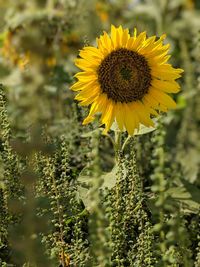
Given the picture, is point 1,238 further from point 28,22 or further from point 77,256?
point 28,22

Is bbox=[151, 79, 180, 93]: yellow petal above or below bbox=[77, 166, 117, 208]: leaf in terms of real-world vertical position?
above

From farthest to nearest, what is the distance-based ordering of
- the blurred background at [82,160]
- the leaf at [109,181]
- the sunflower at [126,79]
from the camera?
1. the sunflower at [126,79]
2. the leaf at [109,181]
3. the blurred background at [82,160]

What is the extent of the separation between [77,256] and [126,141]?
0.50 meters

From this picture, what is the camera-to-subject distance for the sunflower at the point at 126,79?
5.73 feet

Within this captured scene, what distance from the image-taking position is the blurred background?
1.14 metres

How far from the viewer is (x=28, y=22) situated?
2209 millimetres

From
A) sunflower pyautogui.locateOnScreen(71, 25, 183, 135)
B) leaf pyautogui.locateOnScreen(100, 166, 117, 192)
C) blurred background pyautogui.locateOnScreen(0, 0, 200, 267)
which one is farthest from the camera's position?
sunflower pyautogui.locateOnScreen(71, 25, 183, 135)

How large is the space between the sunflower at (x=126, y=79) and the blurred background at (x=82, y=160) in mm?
49

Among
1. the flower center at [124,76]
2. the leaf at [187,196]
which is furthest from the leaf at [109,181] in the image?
the flower center at [124,76]

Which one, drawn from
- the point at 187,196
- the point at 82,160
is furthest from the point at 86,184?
the point at 82,160

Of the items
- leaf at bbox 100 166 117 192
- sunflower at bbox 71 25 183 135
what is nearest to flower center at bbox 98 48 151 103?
sunflower at bbox 71 25 183 135

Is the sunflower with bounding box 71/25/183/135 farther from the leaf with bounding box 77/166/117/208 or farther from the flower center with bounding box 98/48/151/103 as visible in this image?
the leaf with bounding box 77/166/117/208

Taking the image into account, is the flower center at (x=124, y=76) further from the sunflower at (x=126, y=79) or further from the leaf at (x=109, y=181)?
the leaf at (x=109, y=181)

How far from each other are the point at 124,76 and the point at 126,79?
0.01m
